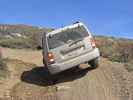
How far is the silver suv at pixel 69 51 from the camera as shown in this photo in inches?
671

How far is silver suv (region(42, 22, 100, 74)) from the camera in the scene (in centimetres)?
1705

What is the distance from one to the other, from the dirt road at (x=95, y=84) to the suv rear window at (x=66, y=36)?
1.29 meters

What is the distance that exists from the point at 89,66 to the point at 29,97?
13.3 feet

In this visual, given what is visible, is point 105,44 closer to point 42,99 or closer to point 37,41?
point 37,41

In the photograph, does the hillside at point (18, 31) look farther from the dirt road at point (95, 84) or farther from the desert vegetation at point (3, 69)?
the dirt road at point (95, 84)

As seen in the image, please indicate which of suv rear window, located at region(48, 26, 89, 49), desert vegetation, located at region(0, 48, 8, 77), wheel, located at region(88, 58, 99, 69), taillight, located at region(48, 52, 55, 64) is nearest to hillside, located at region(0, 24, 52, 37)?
desert vegetation, located at region(0, 48, 8, 77)

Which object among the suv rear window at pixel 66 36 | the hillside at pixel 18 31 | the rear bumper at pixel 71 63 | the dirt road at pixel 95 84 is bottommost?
the dirt road at pixel 95 84

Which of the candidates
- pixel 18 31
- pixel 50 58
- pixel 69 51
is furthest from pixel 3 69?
pixel 18 31

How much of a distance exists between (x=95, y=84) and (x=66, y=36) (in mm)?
2205

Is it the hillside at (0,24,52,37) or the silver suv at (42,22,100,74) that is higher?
the hillside at (0,24,52,37)

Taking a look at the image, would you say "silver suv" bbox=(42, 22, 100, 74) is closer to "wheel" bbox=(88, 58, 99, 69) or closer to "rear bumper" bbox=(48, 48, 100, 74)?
"rear bumper" bbox=(48, 48, 100, 74)

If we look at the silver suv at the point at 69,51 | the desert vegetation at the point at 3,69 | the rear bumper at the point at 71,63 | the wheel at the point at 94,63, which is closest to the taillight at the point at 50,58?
the silver suv at the point at 69,51

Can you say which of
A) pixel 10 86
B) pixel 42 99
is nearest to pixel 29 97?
pixel 42 99

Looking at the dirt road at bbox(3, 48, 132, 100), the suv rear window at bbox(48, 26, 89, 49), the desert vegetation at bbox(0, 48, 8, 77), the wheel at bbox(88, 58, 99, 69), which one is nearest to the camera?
the dirt road at bbox(3, 48, 132, 100)
